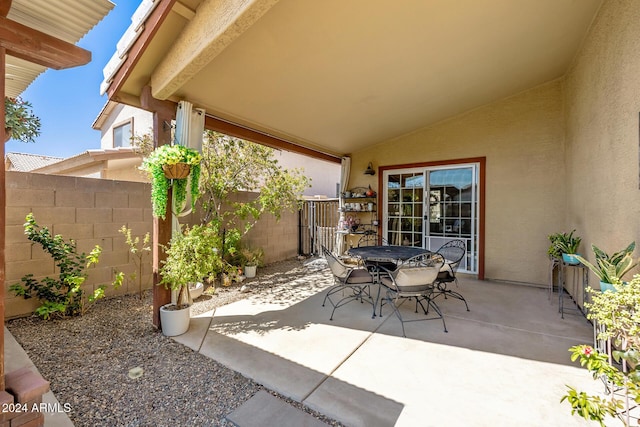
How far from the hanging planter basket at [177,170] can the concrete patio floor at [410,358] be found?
5.67ft

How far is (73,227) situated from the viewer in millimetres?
3635

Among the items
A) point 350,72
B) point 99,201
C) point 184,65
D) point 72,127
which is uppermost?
point 72,127

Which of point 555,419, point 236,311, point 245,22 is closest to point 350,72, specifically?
point 245,22

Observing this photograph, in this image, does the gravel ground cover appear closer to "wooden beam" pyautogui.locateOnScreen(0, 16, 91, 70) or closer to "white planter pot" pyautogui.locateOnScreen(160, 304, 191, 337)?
"white planter pot" pyautogui.locateOnScreen(160, 304, 191, 337)

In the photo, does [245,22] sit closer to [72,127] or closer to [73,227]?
[73,227]

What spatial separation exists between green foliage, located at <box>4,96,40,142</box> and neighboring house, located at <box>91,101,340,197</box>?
5.35m

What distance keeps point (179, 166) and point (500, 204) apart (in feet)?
18.0

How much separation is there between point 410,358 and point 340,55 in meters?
3.26

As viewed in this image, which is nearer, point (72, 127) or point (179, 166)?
point (179, 166)

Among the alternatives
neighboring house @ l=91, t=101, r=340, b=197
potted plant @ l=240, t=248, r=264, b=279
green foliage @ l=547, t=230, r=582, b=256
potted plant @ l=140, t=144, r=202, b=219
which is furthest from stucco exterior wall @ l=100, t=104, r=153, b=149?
green foliage @ l=547, t=230, r=582, b=256

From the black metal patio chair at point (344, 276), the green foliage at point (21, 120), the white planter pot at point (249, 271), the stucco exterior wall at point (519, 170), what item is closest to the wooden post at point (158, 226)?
the green foliage at point (21, 120)

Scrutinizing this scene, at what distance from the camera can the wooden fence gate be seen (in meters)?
7.72

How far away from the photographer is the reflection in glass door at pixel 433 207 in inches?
221

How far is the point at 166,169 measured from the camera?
9.55 ft
